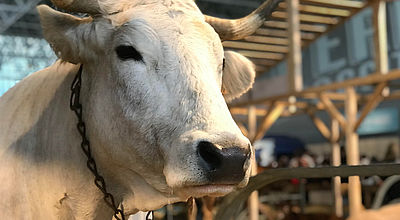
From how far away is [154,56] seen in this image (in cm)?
164

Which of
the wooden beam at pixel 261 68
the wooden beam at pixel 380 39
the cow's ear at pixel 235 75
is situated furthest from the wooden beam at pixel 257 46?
the cow's ear at pixel 235 75

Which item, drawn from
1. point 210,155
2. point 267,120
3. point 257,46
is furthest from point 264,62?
point 210,155

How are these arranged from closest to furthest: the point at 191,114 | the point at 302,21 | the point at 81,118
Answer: the point at 191,114 < the point at 81,118 < the point at 302,21

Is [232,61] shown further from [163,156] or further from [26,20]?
[26,20]

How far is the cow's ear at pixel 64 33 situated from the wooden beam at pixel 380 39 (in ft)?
14.2

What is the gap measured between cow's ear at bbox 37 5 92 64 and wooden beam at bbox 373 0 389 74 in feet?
14.2

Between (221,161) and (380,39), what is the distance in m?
4.91

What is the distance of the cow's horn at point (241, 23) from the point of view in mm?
1997

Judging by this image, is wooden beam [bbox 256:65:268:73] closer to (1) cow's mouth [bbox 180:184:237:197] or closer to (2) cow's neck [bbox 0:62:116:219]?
(2) cow's neck [bbox 0:62:116:219]

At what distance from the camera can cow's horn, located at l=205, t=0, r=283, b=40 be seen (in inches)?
78.6

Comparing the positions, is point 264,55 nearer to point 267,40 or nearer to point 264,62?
point 264,62

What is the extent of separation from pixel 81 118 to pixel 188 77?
0.41m

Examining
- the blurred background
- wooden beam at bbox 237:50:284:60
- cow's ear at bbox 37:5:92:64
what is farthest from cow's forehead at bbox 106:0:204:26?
wooden beam at bbox 237:50:284:60

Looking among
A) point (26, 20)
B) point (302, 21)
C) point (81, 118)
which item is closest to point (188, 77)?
point (81, 118)
